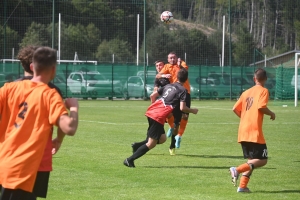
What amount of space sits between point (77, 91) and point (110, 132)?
2020 centimetres

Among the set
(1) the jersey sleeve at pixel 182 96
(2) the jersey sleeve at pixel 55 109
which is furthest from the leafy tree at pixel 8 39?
(2) the jersey sleeve at pixel 55 109

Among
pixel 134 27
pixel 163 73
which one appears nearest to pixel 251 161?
pixel 163 73

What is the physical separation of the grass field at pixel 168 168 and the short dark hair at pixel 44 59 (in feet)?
12.1

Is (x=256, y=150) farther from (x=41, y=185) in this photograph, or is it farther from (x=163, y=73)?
(x=163, y=73)

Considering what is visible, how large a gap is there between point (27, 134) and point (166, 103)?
6.47 meters

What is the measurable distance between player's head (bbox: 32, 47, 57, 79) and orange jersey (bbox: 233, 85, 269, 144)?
4.33 metres

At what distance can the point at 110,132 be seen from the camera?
17984 mm

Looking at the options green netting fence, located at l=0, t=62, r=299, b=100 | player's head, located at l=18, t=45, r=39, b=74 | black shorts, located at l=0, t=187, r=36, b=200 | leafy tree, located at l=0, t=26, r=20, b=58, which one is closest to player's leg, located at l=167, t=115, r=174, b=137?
player's head, located at l=18, t=45, r=39, b=74

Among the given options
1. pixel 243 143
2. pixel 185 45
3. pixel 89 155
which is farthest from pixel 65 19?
pixel 243 143

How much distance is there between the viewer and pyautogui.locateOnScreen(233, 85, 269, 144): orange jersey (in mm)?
8898

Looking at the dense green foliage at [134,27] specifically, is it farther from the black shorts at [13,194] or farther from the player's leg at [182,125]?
the black shorts at [13,194]

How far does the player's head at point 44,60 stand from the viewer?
500 centimetres

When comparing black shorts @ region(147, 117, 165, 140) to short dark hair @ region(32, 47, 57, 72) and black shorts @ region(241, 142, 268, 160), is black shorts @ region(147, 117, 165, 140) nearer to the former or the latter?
black shorts @ region(241, 142, 268, 160)

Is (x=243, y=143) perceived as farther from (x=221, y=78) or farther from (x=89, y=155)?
(x=221, y=78)
